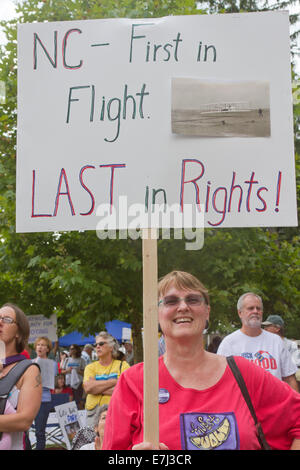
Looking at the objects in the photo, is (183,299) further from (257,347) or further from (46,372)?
(46,372)

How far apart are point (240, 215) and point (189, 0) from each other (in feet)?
23.3

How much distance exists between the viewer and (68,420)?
26.7 ft

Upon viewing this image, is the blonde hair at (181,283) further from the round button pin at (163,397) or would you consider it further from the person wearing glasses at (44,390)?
the person wearing glasses at (44,390)


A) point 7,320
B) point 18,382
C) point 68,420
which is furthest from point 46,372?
point 18,382

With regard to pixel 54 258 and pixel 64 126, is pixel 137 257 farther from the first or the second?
pixel 64 126

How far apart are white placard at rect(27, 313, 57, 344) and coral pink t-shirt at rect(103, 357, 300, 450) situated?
8.61 meters

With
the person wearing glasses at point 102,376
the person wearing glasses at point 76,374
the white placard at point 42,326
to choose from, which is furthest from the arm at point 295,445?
the person wearing glasses at point 76,374

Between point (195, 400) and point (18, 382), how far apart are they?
48.7 inches

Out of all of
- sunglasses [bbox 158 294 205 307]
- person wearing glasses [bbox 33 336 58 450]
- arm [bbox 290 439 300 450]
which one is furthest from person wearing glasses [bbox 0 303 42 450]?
person wearing glasses [bbox 33 336 58 450]

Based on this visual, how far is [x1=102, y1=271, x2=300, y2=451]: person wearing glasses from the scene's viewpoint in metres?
1.99

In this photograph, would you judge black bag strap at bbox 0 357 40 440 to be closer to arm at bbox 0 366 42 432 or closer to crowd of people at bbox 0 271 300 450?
arm at bbox 0 366 42 432

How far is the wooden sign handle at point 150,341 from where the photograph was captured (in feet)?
6.28

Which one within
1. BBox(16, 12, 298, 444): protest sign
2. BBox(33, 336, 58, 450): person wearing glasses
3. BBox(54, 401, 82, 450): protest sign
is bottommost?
BBox(54, 401, 82, 450): protest sign

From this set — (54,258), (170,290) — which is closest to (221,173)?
(170,290)
